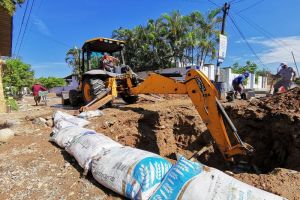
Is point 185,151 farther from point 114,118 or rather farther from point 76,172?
point 76,172

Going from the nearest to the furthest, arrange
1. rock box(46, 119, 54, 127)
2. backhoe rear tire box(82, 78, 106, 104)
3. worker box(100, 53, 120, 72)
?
rock box(46, 119, 54, 127), backhoe rear tire box(82, 78, 106, 104), worker box(100, 53, 120, 72)

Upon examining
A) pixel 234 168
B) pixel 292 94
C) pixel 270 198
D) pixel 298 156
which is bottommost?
pixel 234 168

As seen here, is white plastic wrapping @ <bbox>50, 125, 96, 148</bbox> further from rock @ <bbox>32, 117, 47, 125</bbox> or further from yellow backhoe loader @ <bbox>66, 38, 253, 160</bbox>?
yellow backhoe loader @ <bbox>66, 38, 253, 160</bbox>

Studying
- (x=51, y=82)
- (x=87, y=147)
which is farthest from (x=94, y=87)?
(x=51, y=82)

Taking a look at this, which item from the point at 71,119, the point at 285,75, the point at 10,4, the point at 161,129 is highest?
the point at 10,4

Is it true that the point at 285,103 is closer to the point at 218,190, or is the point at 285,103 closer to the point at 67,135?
the point at 218,190

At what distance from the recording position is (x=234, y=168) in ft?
19.7

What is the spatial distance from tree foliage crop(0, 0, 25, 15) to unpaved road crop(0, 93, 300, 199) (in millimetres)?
2638

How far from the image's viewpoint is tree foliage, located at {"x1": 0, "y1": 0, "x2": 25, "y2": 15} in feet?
17.7

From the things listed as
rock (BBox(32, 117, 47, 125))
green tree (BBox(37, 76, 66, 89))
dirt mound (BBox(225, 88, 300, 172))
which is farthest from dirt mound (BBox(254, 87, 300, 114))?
green tree (BBox(37, 76, 66, 89))

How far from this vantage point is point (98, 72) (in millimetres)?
8172

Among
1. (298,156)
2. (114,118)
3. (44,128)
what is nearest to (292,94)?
(298,156)

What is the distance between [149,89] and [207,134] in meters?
1.91

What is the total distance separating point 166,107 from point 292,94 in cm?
318
